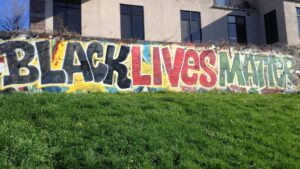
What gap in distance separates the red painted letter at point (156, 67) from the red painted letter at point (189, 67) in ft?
3.82

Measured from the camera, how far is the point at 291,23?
28.4 metres

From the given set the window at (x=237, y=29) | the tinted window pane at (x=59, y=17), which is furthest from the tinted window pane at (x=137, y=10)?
the window at (x=237, y=29)

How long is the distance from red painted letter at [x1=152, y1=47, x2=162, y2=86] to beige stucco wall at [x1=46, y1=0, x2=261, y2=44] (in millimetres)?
7280

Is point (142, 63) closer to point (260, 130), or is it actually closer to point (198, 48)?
point (198, 48)

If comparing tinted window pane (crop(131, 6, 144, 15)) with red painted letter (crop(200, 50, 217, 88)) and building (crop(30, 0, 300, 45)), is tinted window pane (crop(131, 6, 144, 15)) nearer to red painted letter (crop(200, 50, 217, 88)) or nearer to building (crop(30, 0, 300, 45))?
building (crop(30, 0, 300, 45))

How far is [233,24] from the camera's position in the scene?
3019cm

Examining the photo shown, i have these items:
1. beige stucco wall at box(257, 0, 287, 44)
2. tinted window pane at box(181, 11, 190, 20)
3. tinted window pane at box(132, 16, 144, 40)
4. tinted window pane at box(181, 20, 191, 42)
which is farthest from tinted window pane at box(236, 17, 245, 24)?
tinted window pane at box(132, 16, 144, 40)

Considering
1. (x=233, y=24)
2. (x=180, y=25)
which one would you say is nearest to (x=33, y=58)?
(x=180, y=25)

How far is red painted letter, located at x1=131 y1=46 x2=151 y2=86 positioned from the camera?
17.8 m

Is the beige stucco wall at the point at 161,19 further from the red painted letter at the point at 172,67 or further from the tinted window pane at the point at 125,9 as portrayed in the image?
the red painted letter at the point at 172,67

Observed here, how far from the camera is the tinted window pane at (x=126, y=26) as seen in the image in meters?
26.0

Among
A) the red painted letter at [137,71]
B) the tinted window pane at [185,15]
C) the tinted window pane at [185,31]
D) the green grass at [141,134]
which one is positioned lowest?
the green grass at [141,134]

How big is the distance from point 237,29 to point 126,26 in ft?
28.5

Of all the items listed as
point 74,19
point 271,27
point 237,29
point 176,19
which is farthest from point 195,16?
point 74,19
